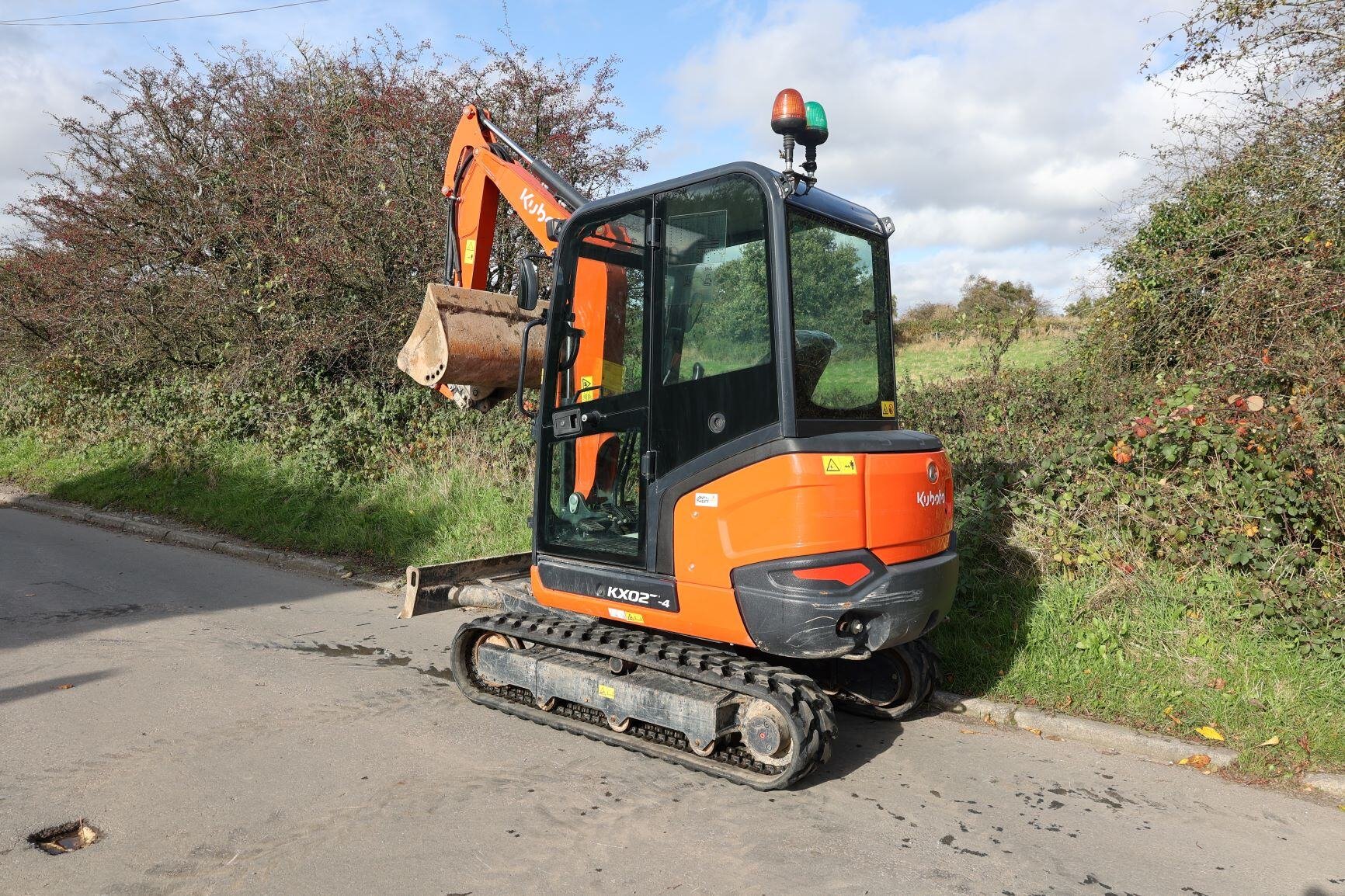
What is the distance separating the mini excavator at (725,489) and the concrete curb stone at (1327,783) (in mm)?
1763

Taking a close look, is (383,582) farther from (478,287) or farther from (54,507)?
(54,507)

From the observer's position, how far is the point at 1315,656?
505 centimetres

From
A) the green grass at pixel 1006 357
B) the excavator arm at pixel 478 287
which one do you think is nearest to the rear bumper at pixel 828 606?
the excavator arm at pixel 478 287

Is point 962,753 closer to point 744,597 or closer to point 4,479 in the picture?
point 744,597

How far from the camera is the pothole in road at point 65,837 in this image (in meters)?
3.50

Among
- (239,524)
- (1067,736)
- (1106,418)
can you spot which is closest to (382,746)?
(1067,736)

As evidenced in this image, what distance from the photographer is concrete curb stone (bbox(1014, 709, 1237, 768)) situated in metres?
4.64

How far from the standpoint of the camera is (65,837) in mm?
3602

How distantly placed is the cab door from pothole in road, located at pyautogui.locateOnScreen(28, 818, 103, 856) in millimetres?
2342

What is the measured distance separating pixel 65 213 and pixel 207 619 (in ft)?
36.1

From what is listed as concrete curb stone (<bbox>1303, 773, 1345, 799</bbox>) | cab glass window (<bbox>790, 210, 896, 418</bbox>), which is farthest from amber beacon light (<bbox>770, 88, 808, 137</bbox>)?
concrete curb stone (<bbox>1303, 773, 1345, 799</bbox>)

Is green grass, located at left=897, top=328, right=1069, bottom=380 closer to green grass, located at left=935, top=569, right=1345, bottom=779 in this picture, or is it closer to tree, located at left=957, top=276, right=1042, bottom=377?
tree, located at left=957, top=276, right=1042, bottom=377

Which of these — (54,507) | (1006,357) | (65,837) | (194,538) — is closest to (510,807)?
(65,837)

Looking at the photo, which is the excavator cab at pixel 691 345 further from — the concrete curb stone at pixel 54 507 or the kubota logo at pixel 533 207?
the concrete curb stone at pixel 54 507
